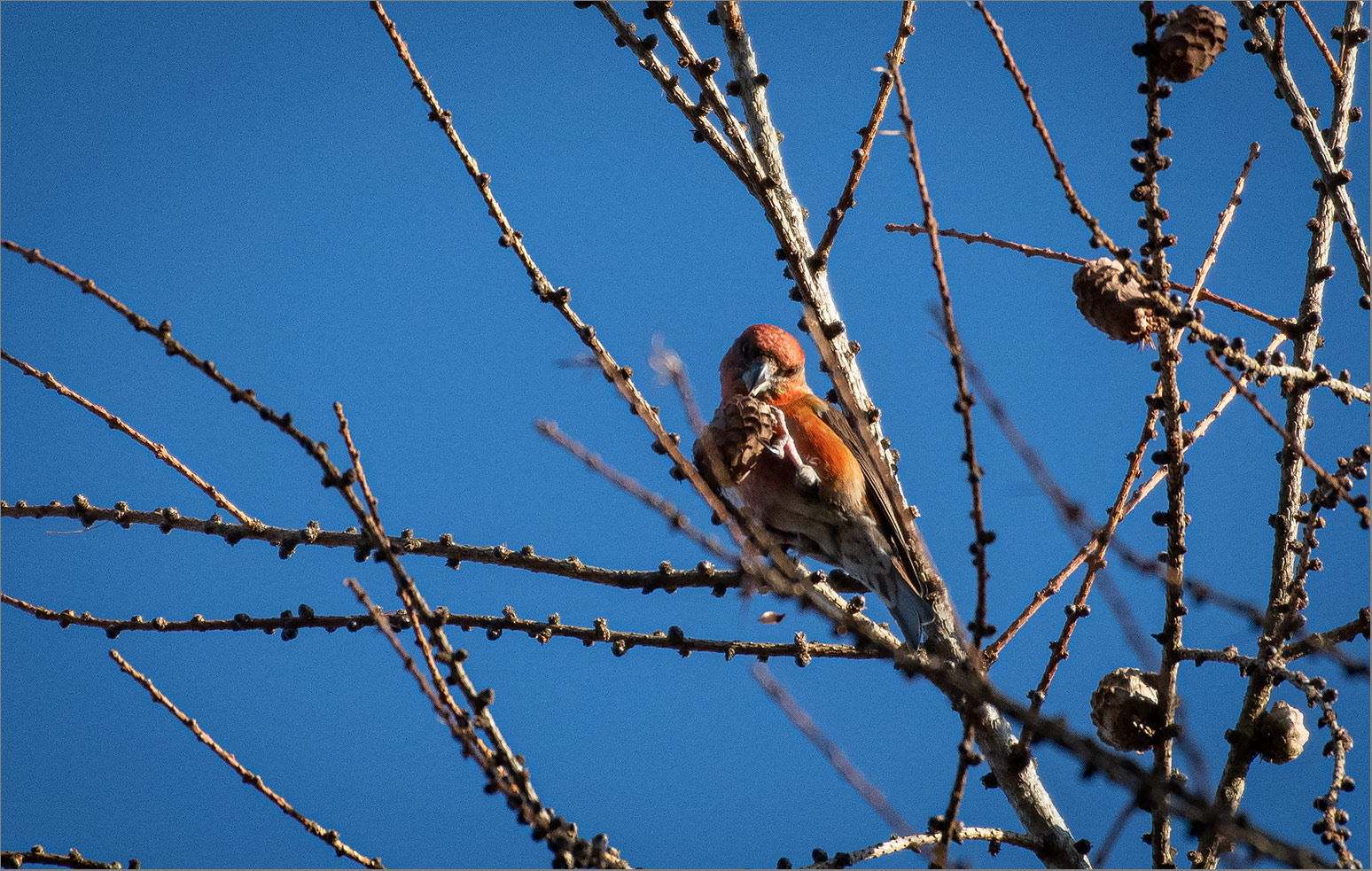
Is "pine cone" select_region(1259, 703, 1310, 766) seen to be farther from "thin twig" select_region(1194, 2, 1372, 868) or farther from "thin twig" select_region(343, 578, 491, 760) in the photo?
"thin twig" select_region(343, 578, 491, 760)

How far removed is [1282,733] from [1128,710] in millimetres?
318

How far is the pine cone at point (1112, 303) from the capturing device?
7.50 feet

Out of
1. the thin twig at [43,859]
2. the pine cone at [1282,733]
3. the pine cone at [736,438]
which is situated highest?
the pine cone at [736,438]

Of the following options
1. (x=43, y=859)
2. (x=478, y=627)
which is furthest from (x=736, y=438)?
(x=43, y=859)

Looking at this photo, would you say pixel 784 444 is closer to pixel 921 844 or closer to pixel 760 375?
pixel 760 375

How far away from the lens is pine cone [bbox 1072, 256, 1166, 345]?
2.29 m

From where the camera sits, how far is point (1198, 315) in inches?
73.2

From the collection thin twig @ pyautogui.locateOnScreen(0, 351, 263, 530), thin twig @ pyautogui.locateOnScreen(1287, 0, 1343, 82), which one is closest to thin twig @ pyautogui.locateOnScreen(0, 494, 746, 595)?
thin twig @ pyautogui.locateOnScreen(0, 351, 263, 530)

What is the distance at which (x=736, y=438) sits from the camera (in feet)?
7.43

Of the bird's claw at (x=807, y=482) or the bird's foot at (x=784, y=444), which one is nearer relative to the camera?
the bird's foot at (x=784, y=444)

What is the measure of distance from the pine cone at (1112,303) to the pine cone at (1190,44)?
406 millimetres

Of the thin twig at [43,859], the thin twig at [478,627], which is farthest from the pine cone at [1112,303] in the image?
the thin twig at [43,859]

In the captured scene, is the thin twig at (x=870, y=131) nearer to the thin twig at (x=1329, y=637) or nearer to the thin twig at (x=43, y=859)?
the thin twig at (x=1329, y=637)

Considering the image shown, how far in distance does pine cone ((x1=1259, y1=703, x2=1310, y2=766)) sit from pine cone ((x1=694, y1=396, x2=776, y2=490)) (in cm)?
128
